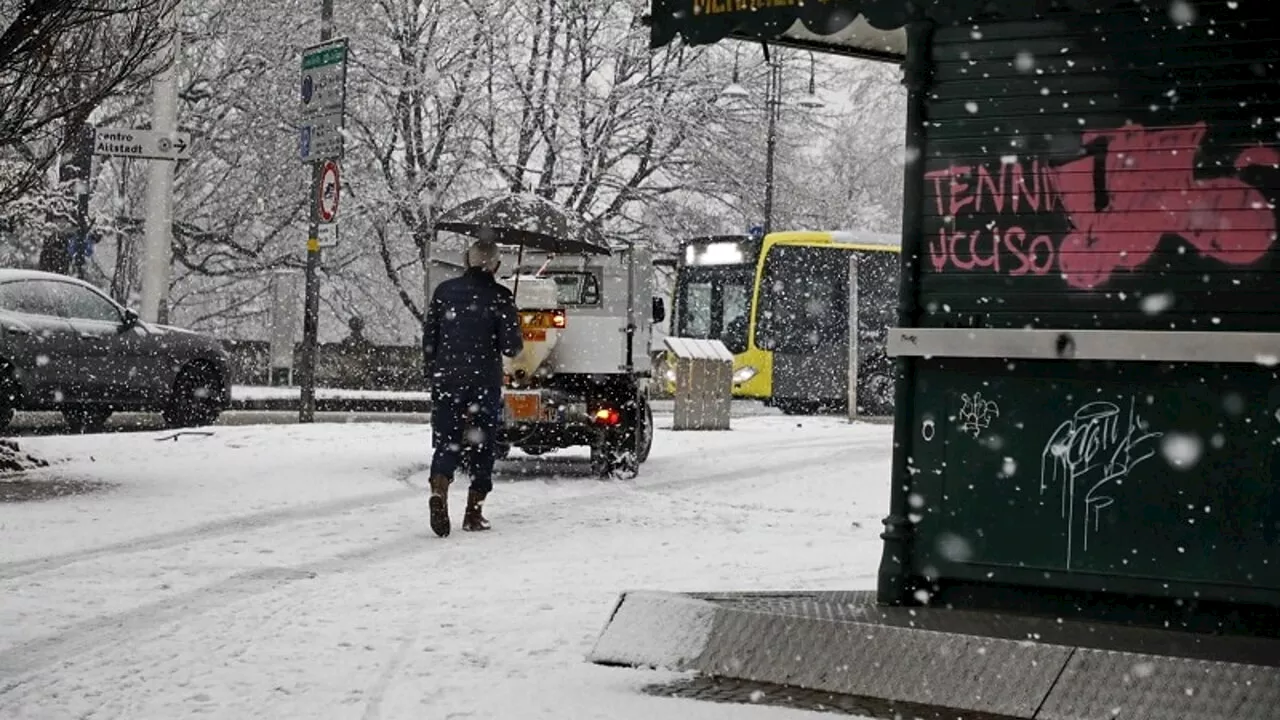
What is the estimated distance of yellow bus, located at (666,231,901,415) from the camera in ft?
101

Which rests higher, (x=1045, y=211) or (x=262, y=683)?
(x=1045, y=211)

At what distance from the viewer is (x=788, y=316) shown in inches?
1212

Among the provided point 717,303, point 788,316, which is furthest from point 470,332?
point 717,303

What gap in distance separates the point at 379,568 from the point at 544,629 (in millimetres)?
2020

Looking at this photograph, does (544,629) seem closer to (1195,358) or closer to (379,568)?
(379,568)

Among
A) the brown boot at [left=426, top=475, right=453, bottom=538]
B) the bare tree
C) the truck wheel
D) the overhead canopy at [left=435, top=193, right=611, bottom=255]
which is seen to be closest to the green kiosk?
the brown boot at [left=426, top=475, right=453, bottom=538]

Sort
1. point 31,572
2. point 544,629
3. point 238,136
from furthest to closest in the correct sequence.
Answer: point 238,136
point 31,572
point 544,629

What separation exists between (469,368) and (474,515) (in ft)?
3.11

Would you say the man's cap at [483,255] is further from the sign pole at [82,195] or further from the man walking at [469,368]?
the sign pole at [82,195]

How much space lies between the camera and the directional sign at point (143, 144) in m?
18.1

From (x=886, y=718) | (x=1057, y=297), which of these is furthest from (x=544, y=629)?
(x=1057, y=297)

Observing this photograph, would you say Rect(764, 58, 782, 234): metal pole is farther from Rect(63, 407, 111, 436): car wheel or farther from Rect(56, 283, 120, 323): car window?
Rect(56, 283, 120, 323): car window

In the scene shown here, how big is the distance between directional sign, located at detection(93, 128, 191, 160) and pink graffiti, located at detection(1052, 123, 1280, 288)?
1347cm

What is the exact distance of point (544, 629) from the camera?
23.5ft
